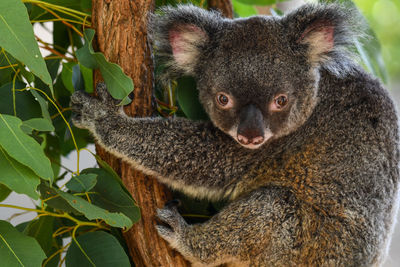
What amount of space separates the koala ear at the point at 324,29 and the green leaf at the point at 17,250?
149 cm

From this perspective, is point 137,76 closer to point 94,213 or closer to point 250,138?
point 250,138

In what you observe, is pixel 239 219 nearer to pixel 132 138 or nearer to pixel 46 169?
pixel 132 138

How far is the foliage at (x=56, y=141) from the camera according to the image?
1498 millimetres

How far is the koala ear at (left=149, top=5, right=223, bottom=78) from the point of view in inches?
87.9

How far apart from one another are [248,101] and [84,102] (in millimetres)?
768

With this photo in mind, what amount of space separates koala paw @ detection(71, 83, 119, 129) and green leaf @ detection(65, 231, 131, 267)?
0.54 meters

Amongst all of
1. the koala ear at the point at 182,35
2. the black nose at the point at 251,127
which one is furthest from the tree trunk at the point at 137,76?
the black nose at the point at 251,127

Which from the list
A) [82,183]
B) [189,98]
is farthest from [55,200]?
[189,98]

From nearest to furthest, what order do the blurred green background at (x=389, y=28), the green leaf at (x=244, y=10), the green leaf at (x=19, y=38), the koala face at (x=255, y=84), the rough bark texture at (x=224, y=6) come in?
the green leaf at (x=19, y=38) → the koala face at (x=255, y=84) → the rough bark texture at (x=224, y=6) → the green leaf at (x=244, y=10) → the blurred green background at (x=389, y=28)

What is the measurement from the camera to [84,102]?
2158 mm

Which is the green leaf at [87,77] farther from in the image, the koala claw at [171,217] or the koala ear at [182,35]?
the koala claw at [171,217]

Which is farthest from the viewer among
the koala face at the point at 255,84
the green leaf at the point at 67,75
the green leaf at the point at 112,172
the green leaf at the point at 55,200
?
the green leaf at the point at 67,75

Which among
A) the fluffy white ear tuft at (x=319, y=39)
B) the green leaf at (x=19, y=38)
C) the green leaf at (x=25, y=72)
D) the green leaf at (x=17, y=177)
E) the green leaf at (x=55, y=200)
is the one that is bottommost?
the green leaf at (x=55, y=200)

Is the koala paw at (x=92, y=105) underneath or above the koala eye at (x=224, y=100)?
underneath
